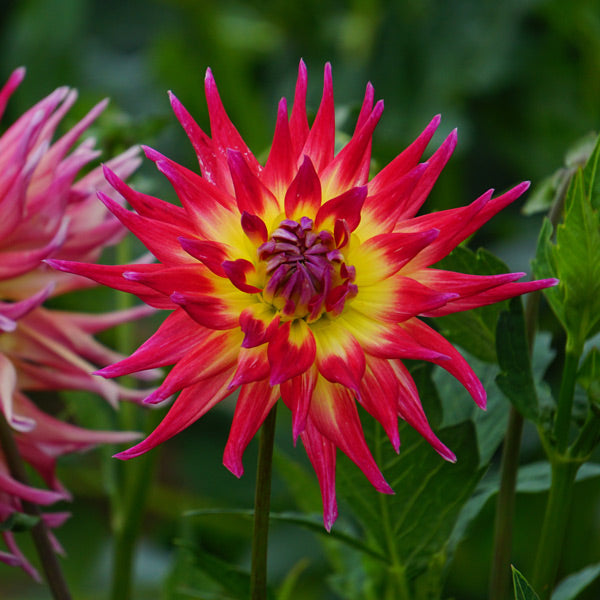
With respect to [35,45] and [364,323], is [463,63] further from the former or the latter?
[364,323]

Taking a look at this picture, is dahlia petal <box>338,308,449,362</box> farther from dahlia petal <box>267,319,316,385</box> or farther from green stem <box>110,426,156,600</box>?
green stem <box>110,426,156,600</box>

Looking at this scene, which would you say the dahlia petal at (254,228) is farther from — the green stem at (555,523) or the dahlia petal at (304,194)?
the green stem at (555,523)

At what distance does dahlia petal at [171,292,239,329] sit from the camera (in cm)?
31

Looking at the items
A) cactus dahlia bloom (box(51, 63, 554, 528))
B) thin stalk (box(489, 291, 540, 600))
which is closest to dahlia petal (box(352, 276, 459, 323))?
cactus dahlia bloom (box(51, 63, 554, 528))

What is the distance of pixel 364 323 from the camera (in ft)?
1.11

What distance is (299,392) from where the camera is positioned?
1.05 feet

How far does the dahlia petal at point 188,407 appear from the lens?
0.32 metres

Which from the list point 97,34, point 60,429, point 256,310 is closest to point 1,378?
point 60,429

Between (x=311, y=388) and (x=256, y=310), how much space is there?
4 centimetres

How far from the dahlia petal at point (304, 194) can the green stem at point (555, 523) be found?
0.54 feet

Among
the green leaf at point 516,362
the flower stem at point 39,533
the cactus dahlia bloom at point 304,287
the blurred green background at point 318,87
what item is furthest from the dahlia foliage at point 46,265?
the blurred green background at point 318,87

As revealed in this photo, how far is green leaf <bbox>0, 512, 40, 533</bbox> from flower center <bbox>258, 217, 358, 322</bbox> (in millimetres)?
158

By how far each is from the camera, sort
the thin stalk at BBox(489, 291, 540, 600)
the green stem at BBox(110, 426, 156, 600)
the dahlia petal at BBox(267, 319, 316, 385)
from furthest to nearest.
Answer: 1. the green stem at BBox(110, 426, 156, 600)
2. the thin stalk at BBox(489, 291, 540, 600)
3. the dahlia petal at BBox(267, 319, 316, 385)

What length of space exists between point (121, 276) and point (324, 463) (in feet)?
0.35
